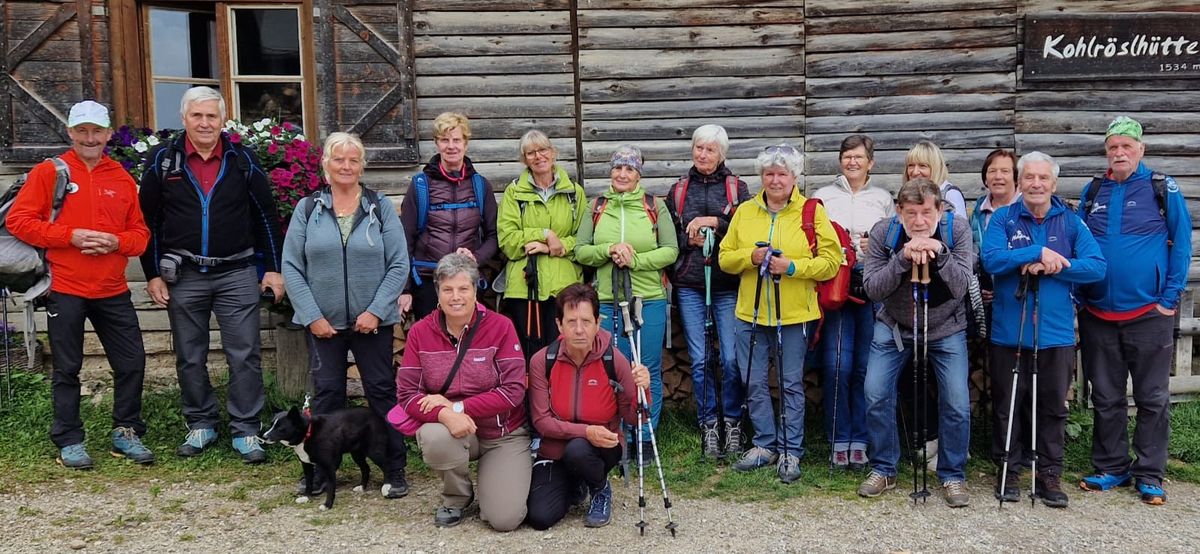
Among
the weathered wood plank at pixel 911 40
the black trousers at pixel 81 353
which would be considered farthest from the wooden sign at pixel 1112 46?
the black trousers at pixel 81 353

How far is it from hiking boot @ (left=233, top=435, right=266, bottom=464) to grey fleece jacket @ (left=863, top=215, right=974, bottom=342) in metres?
3.53

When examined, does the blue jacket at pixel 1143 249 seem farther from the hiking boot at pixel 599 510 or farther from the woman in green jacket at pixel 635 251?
the hiking boot at pixel 599 510

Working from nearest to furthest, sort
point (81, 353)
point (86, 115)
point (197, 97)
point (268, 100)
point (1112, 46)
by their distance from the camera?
1. point (86, 115)
2. point (197, 97)
3. point (81, 353)
4. point (1112, 46)
5. point (268, 100)

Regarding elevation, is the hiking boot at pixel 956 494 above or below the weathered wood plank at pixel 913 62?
below

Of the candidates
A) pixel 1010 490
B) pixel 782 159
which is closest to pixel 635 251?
pixel 782 159

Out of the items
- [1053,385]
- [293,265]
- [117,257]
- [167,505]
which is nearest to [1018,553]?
[1053,385]

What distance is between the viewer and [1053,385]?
475 centimetres

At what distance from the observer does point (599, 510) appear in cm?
442

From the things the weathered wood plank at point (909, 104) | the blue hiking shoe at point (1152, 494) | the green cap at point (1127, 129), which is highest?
the weathered wood plank at point (909, 104)

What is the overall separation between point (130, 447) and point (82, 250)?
1.18 meters

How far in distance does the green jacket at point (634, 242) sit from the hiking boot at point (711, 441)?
2.81ft

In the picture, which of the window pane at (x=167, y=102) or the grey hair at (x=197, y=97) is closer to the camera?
the grey hair at (x=197, y=97)

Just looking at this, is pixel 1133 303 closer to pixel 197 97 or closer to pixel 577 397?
pixel 577 397

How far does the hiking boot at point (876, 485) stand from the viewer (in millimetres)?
4812
